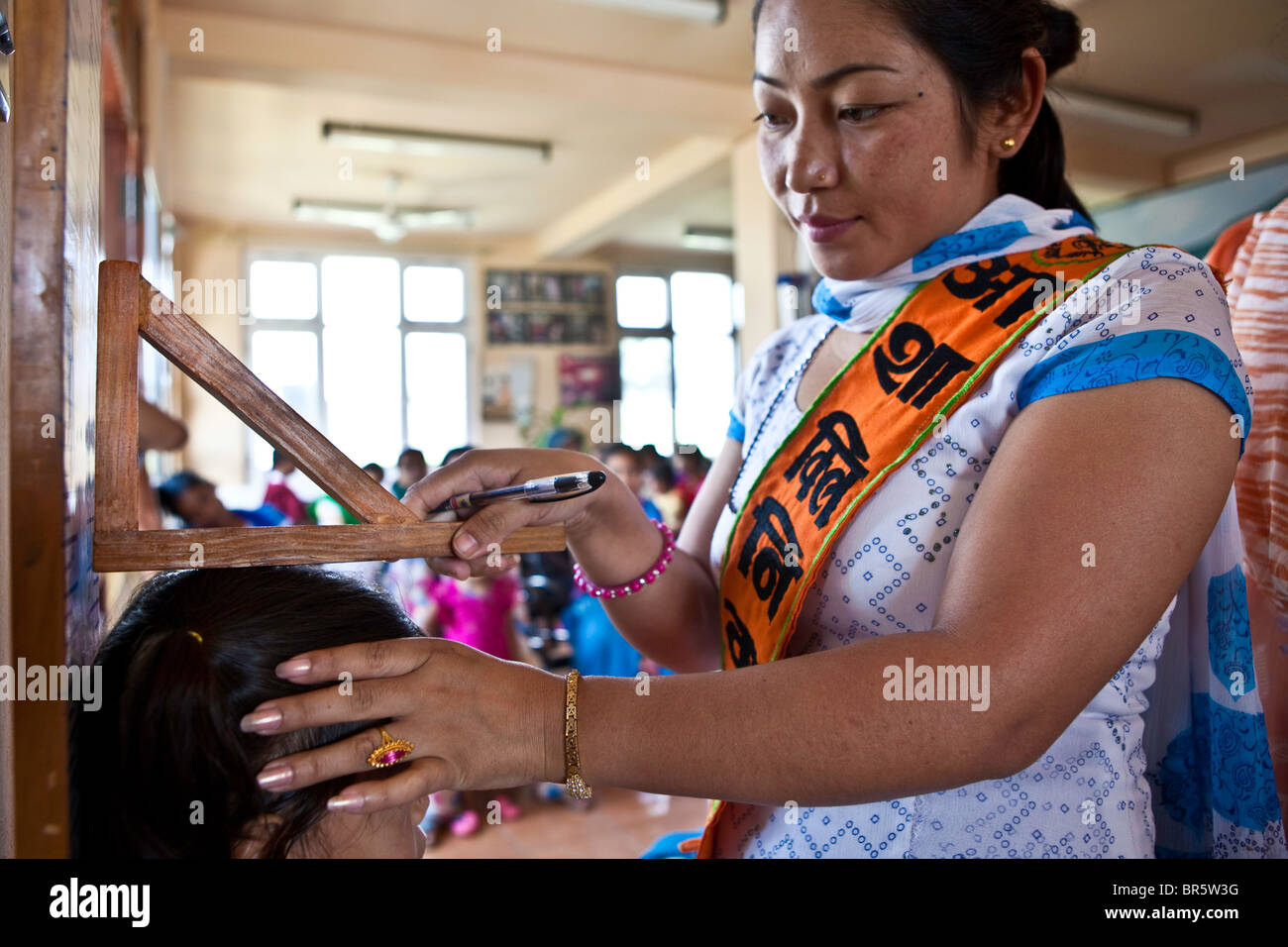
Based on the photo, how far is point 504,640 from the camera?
3.76 meters

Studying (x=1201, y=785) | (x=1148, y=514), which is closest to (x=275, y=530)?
(x=1148, y=514)

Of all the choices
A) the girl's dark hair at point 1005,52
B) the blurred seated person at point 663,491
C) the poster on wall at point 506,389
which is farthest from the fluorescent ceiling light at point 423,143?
the girl's dark hair at point 1005,52

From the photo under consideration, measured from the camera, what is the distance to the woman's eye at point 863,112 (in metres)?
0.84

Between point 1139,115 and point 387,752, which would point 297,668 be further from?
point 1139,115

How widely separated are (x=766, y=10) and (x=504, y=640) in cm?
313

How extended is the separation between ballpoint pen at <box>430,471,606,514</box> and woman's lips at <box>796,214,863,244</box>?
1.24ft

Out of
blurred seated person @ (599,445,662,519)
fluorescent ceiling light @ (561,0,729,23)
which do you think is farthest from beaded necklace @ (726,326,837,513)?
blurred seated person @ (599,445,662,519)

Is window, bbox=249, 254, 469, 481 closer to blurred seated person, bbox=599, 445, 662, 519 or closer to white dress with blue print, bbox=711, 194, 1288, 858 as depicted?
blurred seated person, bbox=599, 445, 662, 519

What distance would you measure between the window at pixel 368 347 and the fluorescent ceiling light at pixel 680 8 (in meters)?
5.98

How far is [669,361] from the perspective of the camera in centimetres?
1108

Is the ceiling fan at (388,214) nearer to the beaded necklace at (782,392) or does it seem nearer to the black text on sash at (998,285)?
the beaded necklace at (782,392)

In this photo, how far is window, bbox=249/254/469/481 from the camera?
9.66m

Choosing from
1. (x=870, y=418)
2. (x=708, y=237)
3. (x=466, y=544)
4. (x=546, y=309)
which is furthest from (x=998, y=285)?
(x=546, y=309)

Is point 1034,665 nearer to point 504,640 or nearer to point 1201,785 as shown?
point 1201,785
